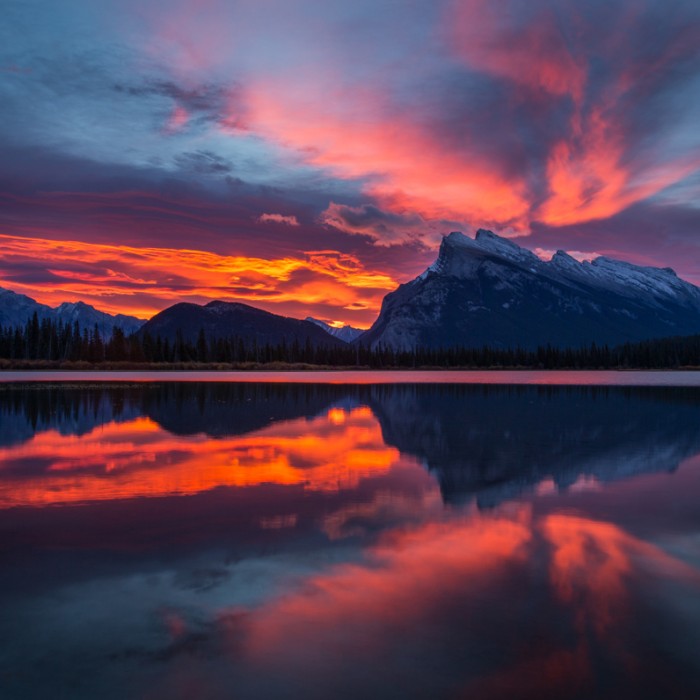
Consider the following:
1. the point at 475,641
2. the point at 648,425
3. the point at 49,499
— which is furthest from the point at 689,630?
the point at 648,425

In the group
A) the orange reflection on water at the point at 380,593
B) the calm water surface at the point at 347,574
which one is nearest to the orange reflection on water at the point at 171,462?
the calm water surface at the point at 347,574

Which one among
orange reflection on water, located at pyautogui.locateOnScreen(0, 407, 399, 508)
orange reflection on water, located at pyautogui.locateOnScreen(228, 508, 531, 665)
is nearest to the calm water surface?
orange reflection on water, located at pyautogui.locateOnScreen(228, 508, 531, 665)

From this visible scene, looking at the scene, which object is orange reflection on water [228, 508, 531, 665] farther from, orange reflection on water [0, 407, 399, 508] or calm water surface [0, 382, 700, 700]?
orange reflection on water [0, 407, 399, 508]

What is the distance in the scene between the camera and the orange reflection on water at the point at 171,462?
735 inches

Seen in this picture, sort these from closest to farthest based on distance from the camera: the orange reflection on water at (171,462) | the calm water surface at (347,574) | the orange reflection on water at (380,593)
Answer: the calm water surface at (347,574), the orange reflection on water at (380,593), the orange reflection on water at (171,462)

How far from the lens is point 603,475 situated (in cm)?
Answer: 2136

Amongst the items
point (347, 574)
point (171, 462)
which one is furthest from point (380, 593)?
point (171, 462)

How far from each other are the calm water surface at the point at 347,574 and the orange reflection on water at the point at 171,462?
0.16 m

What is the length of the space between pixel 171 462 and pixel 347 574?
44.8 ft

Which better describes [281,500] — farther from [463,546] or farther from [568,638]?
[568,638]

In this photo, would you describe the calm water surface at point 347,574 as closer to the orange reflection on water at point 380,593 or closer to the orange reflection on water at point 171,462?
the orange reflection on water at point 380,593

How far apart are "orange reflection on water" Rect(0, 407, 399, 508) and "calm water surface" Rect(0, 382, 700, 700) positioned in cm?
16

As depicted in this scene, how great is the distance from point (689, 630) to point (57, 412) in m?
40.6

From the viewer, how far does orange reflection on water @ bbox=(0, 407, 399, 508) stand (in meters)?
18.7
